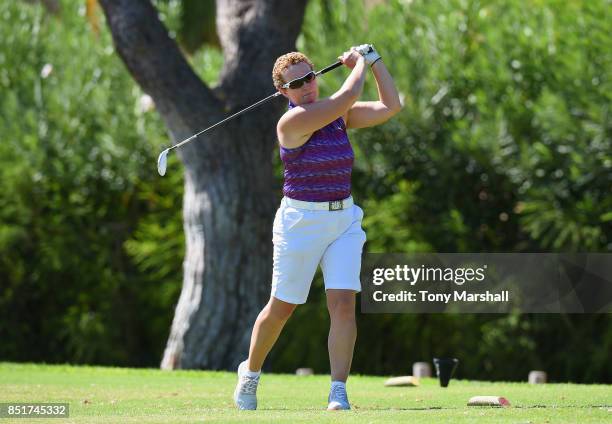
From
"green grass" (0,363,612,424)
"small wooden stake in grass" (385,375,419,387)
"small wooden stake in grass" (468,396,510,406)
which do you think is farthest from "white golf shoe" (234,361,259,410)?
"small wooden stake in grass" (385,375,419,387)

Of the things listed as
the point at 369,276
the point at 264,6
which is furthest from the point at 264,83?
the point at 369,276

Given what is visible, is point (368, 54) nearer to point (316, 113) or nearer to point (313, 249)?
point (316, 113)

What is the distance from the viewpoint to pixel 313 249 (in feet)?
19.6

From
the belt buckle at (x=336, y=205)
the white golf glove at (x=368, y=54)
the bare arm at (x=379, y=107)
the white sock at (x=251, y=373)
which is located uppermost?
the white golf glove at (x=368, y=54)

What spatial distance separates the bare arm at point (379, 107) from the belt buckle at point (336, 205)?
0.46 m

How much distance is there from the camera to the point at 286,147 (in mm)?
5930

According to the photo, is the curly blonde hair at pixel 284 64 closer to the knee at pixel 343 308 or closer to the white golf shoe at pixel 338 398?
the knee at pixel 343 308

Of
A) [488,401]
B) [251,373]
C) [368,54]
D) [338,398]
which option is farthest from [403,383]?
[368,54]

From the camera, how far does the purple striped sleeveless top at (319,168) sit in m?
5.93

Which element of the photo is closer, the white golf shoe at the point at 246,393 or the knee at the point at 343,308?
the knee at the point at 343,308

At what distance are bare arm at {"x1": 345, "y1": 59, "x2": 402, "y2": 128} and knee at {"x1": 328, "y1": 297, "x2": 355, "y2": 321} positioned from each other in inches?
34.8

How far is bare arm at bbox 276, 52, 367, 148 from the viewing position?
579 cm

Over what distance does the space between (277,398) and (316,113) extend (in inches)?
82.4

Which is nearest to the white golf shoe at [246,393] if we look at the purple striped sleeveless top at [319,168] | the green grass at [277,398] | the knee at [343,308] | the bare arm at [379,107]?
the green grass at [277,398]
